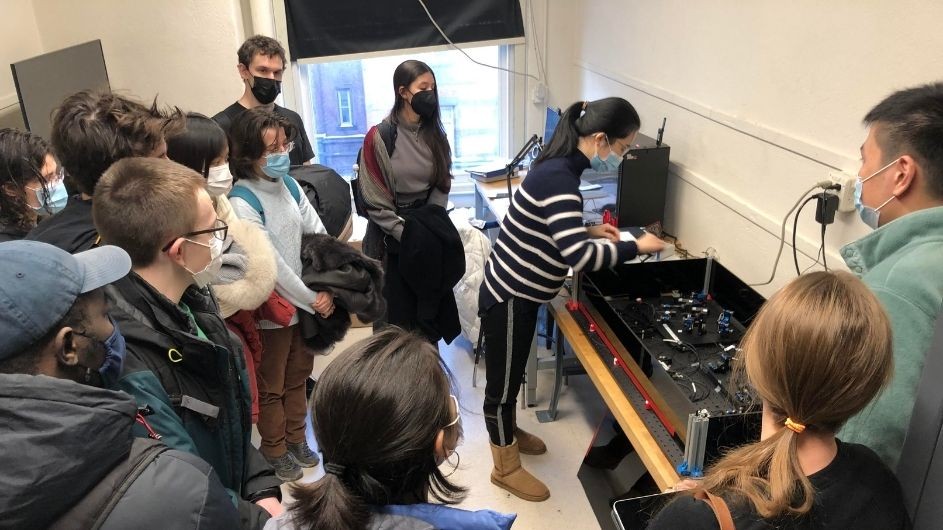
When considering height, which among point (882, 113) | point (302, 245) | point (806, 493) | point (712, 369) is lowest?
point (712, 369)

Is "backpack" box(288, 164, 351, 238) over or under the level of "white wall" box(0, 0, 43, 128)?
under

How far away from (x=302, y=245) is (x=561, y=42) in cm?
261

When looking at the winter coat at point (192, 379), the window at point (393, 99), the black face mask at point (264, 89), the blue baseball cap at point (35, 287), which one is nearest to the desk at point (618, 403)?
the winter coat at point (192, 379)

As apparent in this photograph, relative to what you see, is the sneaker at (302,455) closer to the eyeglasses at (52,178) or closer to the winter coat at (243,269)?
the winter coat at (243,269)

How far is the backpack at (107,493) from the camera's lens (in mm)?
791

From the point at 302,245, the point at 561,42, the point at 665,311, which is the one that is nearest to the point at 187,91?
the point at 302,245

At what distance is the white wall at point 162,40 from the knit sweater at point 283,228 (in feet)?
5.91

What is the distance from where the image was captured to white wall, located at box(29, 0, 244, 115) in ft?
→ 11.1

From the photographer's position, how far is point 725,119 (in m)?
2.35

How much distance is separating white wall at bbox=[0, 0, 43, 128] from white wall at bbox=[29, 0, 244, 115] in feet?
0.30

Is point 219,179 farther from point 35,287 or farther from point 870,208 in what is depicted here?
point 870,208

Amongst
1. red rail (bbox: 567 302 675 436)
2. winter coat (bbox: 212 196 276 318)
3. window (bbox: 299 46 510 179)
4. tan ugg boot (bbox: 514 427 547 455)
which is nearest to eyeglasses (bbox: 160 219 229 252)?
winter coat (bbox: 212 196 276 318)

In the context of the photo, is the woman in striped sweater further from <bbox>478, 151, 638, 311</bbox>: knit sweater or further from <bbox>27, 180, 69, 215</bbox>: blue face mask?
<bbox>27, 180, 69, 215</bbox>: blue face mask

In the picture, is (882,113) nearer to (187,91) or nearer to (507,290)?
(507,290)
